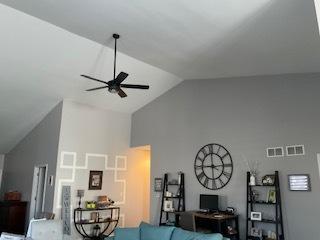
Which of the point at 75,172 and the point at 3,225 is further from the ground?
the point at 75,172

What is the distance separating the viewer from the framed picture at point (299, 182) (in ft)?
16.1

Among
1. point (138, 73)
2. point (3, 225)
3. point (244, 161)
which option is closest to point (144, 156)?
point (138, 73)

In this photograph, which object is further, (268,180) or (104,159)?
(104,159)

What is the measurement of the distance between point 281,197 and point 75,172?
15.6ft

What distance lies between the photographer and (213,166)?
20.5ft

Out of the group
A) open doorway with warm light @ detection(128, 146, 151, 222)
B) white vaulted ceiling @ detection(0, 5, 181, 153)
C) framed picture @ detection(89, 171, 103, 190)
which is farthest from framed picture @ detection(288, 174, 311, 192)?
framed picture @ detection(89, 171, 103, 190)

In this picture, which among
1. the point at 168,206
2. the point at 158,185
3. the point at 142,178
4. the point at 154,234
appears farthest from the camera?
the point at 142,178

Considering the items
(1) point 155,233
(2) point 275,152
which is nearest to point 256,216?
(2) point 275,152

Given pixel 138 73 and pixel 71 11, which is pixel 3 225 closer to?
pixel 138 73

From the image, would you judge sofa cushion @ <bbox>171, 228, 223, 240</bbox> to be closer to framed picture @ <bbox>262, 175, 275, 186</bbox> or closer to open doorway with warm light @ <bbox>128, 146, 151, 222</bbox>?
framed picture @ <bbox>262, 175, 275, 186</bbox>

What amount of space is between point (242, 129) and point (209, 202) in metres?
1.72

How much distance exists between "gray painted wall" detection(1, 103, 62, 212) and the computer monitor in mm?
3538

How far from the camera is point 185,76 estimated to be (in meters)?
6.81

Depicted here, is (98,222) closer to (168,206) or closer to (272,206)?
(168,206)
